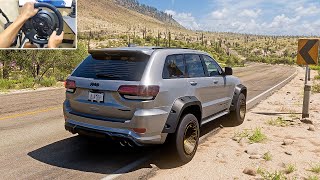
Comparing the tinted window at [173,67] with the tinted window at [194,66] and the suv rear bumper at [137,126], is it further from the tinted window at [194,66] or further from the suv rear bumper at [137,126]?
the suv rear bumper at [137,126]

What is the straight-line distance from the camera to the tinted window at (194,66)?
607 cm

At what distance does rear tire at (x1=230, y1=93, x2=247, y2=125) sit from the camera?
27.1ft

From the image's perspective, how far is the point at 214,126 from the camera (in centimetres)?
831

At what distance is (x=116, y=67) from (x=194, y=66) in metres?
1.69

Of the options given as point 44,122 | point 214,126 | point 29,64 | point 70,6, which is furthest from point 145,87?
point 70,6

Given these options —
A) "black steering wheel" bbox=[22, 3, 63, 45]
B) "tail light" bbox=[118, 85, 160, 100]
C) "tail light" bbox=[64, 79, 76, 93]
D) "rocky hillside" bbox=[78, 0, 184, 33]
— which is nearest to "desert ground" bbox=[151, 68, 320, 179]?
"tail light" bbox=[118, 85, 160, 100]

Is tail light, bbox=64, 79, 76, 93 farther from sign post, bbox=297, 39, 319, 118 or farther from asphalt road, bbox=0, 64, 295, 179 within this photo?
sign post, bbox=297, 39, 319, 118

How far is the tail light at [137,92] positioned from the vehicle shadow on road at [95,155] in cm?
96

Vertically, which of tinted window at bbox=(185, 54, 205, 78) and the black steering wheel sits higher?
the black steering wheel

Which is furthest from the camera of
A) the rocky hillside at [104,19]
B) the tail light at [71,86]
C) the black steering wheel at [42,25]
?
the rocky hillside at [104,19]

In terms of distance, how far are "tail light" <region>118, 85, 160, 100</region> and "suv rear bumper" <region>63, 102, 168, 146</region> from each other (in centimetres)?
21

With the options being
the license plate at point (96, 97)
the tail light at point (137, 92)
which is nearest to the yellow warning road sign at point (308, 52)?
the tail light at point (137, 92)

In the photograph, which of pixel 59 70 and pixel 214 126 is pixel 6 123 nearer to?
pixel 214 126

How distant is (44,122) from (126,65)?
4.13m
